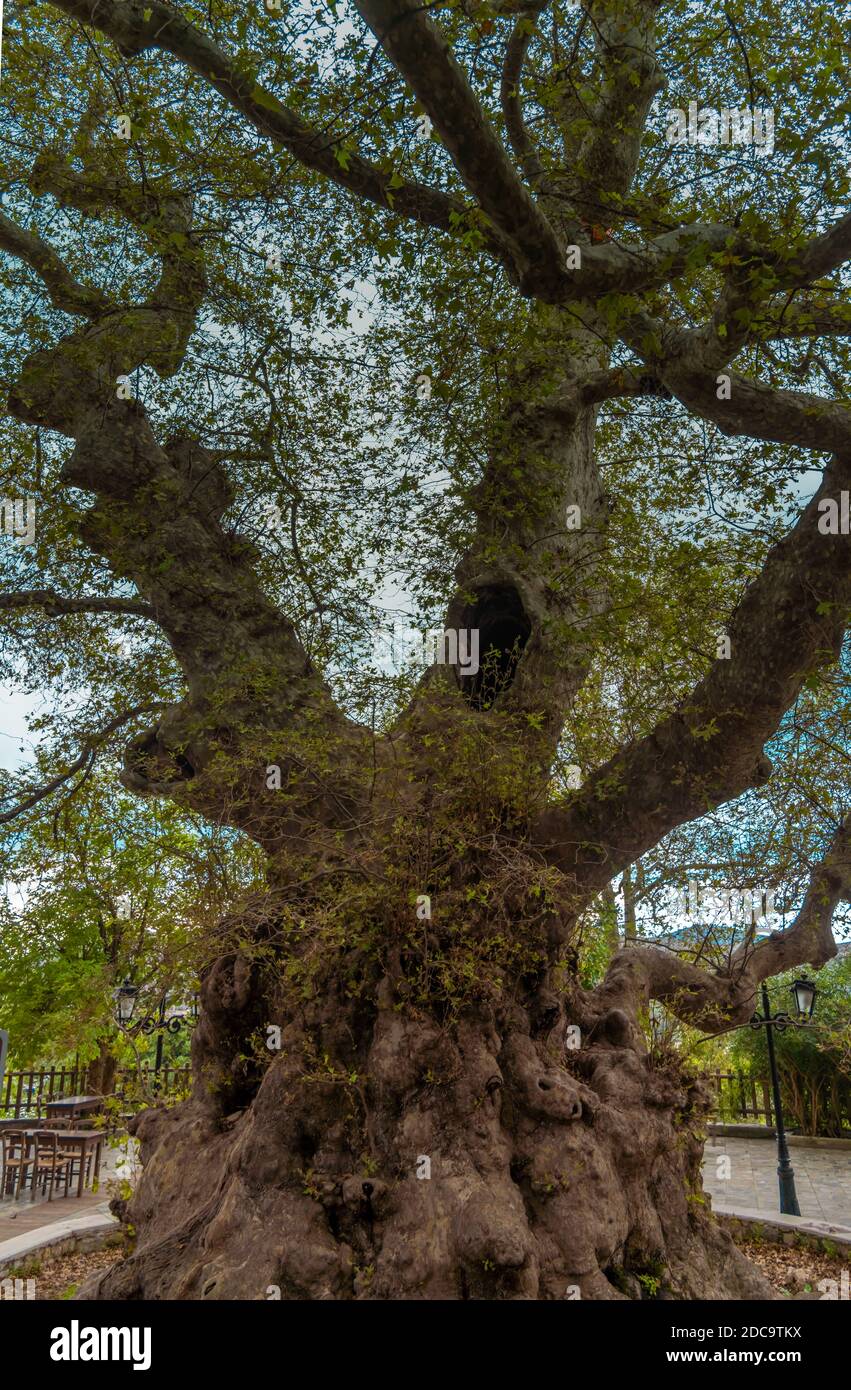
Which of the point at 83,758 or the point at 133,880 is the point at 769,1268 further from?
the point at 83,758

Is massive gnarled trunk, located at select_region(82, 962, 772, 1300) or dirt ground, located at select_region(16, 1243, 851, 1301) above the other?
massive gnarled trunk, located at select_region(82, 962, 772, 1300)

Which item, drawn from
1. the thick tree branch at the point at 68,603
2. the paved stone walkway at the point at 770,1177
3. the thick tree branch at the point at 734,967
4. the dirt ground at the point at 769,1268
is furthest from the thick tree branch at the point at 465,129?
the paved stone walkway at the point at 770,1177

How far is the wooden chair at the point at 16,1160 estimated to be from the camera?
35.7 ft

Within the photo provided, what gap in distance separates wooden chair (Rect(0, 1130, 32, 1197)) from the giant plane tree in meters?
5.74

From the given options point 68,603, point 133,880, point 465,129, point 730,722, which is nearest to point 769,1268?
point 730,722

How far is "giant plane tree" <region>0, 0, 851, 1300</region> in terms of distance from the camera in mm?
4578

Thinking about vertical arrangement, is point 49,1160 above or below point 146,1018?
below

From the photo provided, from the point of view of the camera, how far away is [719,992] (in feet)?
24.8

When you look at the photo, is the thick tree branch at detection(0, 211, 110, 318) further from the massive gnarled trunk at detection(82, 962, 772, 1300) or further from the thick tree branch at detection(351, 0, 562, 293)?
the massive gnarled trunk at detection(82, 962, 772, 1300)

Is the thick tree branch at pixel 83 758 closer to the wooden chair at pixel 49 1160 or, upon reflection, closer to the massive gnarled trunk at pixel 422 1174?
the massive gnarled trunk at pixel 422 1174

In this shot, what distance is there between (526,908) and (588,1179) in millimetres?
1550

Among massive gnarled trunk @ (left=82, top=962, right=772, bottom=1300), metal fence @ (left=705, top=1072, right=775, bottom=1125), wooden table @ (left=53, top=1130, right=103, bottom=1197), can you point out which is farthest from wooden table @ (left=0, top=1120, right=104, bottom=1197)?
metal fence @ (left=705, top=1072, right=775, bottom=1125)

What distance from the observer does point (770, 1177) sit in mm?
12055

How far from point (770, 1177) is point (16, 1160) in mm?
10161
